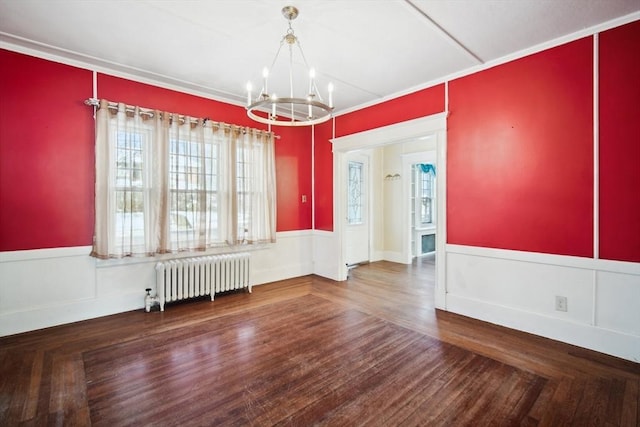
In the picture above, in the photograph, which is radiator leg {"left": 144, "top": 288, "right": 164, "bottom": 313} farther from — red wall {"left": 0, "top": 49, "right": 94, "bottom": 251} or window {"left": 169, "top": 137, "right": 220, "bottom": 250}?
red wall {"left": 0, "top": 49, "right": 94, "bottom": 251}

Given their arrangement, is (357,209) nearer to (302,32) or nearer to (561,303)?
→ (561,303)

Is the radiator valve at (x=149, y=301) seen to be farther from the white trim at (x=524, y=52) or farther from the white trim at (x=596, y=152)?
the white trim at (x=596, y=152)

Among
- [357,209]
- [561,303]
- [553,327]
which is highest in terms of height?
[357,209]

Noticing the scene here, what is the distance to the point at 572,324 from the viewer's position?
279 centimetres

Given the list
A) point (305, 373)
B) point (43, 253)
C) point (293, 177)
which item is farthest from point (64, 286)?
point (293, 177)

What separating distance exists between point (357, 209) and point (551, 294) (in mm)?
4003

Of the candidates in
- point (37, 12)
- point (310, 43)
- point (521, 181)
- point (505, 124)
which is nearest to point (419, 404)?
point (521, 181)

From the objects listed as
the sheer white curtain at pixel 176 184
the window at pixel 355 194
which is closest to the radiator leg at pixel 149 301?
the sheer white curtain at pixel 176 184

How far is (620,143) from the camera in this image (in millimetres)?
2545

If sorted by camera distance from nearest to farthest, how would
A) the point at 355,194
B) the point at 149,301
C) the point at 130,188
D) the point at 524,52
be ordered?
the point at 524,52 < the point at 130,188 < the point at 149,301 < the point at 355,194

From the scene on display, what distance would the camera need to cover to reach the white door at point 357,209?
252 inches

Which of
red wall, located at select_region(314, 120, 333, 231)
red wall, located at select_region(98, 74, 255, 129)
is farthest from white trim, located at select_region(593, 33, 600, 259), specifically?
red wall, located at select_region(98, 74, 255, 129)

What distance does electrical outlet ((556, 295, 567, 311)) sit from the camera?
284 centimetres

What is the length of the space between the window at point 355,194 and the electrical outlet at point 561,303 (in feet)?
12.9
